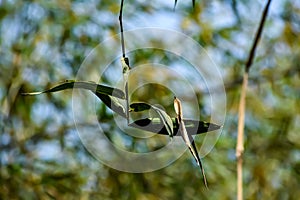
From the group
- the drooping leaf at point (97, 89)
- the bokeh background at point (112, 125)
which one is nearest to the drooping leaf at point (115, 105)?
the drooping leaf at point (97, 89)

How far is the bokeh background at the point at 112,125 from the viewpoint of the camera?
6.23 ft

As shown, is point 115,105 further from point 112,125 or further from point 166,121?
point 112,125

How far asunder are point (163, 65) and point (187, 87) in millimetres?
76

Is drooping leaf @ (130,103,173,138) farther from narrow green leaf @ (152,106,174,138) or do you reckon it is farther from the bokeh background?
the bokeh background

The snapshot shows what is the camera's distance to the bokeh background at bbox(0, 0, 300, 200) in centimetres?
190

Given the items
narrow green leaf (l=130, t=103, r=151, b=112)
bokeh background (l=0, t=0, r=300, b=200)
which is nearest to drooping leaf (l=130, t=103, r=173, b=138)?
narrow green leaf (l=130, t=103, r=151, b=112)

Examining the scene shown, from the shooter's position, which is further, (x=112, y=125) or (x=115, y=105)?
(x=112, y=125)

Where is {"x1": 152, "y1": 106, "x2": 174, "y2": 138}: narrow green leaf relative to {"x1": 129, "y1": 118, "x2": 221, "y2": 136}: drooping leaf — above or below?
above

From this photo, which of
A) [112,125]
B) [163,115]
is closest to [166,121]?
[163,115]

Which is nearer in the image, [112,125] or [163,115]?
[163,115]

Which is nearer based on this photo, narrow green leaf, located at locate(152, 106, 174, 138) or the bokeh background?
narrow green leaf, located at locate(152, 106, 174, 138)

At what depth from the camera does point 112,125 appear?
182 centimetres

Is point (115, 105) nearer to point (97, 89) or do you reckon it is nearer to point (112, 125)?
point (97, 89)

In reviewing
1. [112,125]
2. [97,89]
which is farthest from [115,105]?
[112,125]
